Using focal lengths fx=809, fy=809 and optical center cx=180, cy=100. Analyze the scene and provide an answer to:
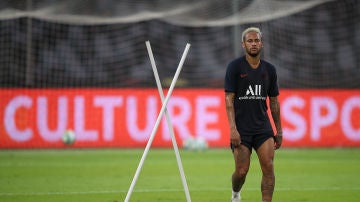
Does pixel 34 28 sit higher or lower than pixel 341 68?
higher

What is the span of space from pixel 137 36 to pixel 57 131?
6.04 m

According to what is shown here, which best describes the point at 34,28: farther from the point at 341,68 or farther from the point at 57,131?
the point at 341,68

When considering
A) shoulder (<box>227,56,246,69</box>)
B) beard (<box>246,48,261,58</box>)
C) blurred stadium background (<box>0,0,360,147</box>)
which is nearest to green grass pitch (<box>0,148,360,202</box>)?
blurred stadium background (<box>0,0,360,147</box>)

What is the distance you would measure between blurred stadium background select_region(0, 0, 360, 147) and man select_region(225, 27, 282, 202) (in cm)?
1382

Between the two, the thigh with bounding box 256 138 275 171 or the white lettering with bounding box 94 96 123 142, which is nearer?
the thigh with bounding box 256 138 275 171

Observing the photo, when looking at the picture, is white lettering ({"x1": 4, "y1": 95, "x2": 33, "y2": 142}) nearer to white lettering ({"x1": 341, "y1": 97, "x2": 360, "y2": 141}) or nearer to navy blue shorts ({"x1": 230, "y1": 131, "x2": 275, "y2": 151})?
white lettering ({"x1": 341, "y1": 97, "x2": 360, "y2": 141})

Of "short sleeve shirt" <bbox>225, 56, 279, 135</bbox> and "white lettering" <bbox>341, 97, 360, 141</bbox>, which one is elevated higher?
"short sleeve shirt" <bbox>225, 56, 279, 135</bbox>

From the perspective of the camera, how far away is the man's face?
8.98 metres

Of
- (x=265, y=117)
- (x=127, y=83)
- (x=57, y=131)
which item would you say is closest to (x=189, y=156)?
(x=57, y=131)

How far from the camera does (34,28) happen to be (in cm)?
2598

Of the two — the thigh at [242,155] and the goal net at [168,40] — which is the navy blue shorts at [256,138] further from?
the goal net at [168,40]

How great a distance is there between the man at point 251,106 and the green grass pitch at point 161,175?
2245 millimetres

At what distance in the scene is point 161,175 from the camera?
15.4 meters

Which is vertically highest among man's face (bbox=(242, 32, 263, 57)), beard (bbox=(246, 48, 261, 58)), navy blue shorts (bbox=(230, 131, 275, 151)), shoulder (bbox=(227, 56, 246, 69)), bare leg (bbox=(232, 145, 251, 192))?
man's face (bbox=(242, 32, 263, 57))
